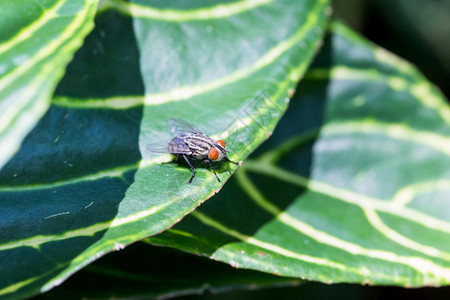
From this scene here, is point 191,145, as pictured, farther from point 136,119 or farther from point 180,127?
point 136,119

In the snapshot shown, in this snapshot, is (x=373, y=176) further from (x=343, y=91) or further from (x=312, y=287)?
(x=312, y=287)

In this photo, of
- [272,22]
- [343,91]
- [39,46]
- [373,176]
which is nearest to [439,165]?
[373,176]

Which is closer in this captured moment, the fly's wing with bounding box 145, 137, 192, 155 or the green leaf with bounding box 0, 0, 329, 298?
the green leaf with bounding box 0, 0, 329, 298

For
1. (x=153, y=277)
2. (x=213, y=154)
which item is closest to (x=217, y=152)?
(x=213, y=154)

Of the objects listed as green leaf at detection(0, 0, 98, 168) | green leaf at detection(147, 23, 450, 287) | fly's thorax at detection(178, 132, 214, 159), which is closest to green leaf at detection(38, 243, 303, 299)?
green leaf at detection(147, 23, 450, 287)

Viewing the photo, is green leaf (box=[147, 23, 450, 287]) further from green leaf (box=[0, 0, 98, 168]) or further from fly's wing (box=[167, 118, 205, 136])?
green leaf (box=[0, 0, 98, 168])
